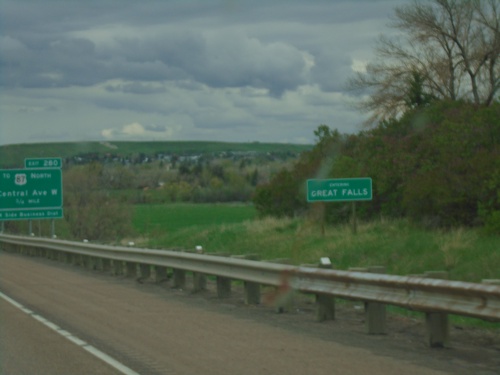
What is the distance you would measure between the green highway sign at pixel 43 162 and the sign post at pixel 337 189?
56.4 ft

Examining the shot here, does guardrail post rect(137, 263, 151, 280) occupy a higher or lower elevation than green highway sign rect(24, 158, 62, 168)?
lower

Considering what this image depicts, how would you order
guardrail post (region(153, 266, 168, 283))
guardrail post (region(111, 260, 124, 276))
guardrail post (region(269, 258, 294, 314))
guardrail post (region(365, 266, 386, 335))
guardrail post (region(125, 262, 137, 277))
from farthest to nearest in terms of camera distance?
guardrail post (region(111, 260, 124, 276))
guardrail post (region(125, 262, 137, 277))
guardrail post (region(153, 266, 168, 283))
guardrail post (region(269, 258, 294, 314))
guardrail post (region(365, 266, 386, 335))

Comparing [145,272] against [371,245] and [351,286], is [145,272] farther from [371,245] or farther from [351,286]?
[351,286]

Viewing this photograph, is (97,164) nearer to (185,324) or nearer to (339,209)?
(339,209)

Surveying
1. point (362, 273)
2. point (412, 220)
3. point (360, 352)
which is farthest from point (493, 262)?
point (412, 220)

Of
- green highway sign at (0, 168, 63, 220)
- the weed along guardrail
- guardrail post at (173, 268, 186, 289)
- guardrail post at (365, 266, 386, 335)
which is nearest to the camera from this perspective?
the weed along guardrail

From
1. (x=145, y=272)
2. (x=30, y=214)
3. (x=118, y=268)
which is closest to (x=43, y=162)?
(x=30, y=214)

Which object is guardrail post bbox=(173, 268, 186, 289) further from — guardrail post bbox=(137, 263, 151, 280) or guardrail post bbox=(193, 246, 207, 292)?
guardrail post bbox=(137, 263, 151, 280)

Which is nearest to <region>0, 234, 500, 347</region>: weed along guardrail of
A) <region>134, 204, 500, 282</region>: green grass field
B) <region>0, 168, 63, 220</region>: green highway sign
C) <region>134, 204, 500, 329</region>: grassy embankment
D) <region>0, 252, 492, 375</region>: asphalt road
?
<region>0, 252, 492, 375</region>: asphalt road

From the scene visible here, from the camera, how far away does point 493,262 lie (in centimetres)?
1587

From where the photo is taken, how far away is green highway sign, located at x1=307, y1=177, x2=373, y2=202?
74.6ft

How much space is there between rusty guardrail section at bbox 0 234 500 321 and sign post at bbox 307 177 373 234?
16.1 ft

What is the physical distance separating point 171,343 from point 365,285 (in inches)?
99.2

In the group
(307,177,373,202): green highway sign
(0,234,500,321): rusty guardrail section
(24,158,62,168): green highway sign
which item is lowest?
(0,234,500,321): rusty guardrail section
